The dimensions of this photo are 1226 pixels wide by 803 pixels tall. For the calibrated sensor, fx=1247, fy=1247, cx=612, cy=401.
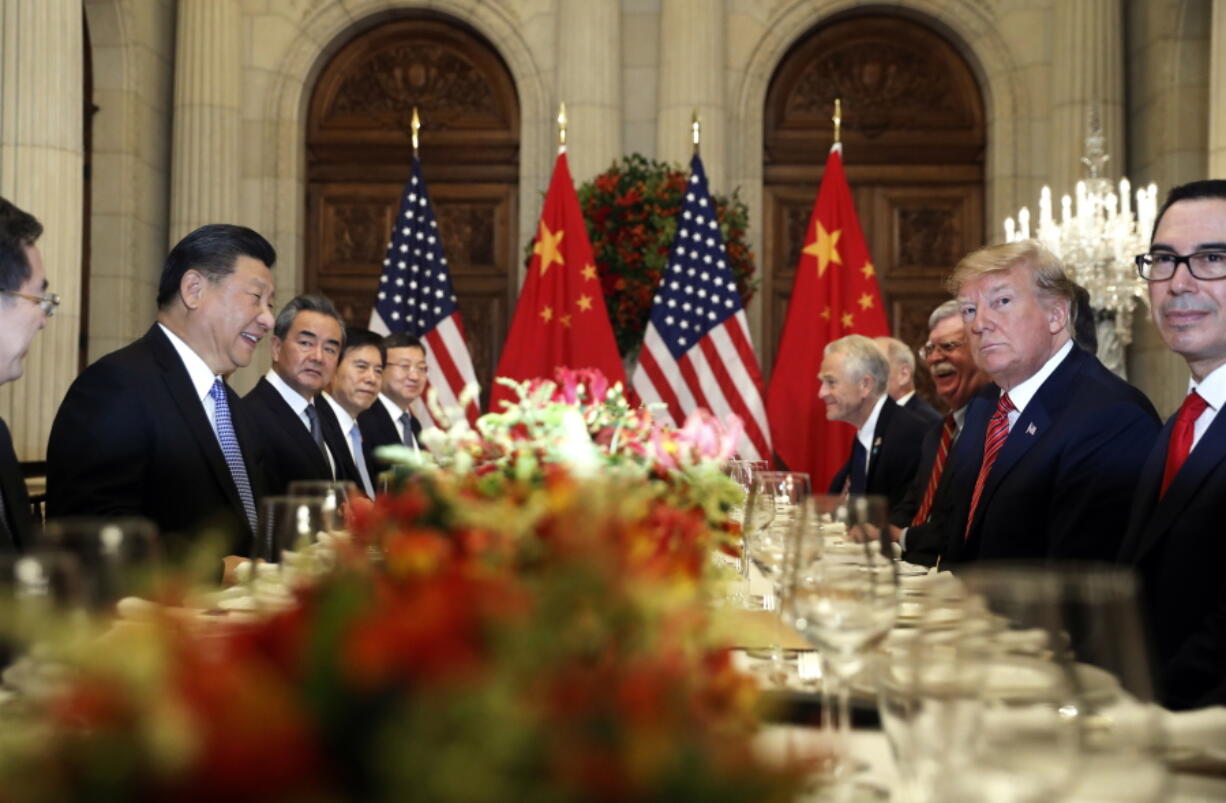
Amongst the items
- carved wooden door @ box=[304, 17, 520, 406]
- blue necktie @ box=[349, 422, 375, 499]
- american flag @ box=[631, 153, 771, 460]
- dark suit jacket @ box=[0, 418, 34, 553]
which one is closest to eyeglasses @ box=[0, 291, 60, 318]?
dark suit jacket @ box=[0, 418, 34, 553]

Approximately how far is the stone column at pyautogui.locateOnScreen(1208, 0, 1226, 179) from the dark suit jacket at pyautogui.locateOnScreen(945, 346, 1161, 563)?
3.94 meters

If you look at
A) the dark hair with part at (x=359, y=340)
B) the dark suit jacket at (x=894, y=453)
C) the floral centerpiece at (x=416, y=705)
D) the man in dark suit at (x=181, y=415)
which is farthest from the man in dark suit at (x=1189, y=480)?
the dark hair with part at (x=359, y=340)

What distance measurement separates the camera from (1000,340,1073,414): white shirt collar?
332 cm

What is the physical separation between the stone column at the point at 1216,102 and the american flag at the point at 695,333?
2.75 m

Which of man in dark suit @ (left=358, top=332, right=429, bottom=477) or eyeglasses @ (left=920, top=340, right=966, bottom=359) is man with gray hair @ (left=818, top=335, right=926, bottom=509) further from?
Answer: man in dark suit @ (left=358, top=332, right=429, bottom=477)

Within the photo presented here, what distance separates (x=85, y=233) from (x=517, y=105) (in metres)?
3.18

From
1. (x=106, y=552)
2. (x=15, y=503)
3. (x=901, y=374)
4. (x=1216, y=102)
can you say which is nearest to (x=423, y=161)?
(x=901, y=374)

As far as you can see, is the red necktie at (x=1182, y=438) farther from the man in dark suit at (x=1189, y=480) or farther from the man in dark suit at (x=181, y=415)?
the man in dark suit at (x=181, y=415)

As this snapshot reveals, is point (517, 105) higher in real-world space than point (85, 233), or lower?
higher

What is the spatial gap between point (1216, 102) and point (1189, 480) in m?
5.17

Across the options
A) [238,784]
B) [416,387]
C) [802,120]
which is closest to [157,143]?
[416,387]

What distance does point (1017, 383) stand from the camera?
3.38 meters

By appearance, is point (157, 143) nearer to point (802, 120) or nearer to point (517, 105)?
point (517, 105)

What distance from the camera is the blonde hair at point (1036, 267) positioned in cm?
340
